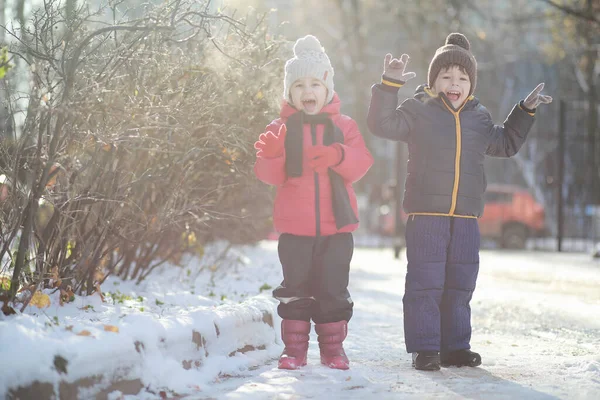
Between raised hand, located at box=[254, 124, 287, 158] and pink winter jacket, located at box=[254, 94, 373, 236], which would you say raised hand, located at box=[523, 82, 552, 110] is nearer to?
pink winter jacket, located at box=[254, 94, 373, 236]

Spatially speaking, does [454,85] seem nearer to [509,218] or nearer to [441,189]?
[441,189]

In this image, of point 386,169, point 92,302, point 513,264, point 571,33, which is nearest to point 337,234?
point 92,302

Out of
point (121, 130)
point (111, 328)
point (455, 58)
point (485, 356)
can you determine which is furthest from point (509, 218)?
point (111, 328)

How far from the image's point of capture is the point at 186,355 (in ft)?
15.2

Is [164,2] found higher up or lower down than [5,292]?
higher up

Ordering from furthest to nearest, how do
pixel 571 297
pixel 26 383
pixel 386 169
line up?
1. pixel 386 169
2. pixel 571 297
3. pixel 26 383

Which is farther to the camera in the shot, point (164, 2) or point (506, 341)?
point (506, 341)

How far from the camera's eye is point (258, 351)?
5410 millimetres

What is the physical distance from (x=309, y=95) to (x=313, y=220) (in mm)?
724

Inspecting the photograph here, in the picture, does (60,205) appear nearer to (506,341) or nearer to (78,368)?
(78,368)

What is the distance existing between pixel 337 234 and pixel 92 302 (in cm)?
160

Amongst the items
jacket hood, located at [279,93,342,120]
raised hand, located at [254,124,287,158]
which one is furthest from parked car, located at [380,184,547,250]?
raised hand, located at [254,124,287,158]

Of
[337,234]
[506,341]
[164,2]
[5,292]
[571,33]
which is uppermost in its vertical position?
[571,33]

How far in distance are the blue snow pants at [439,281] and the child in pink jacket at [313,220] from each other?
400mm
